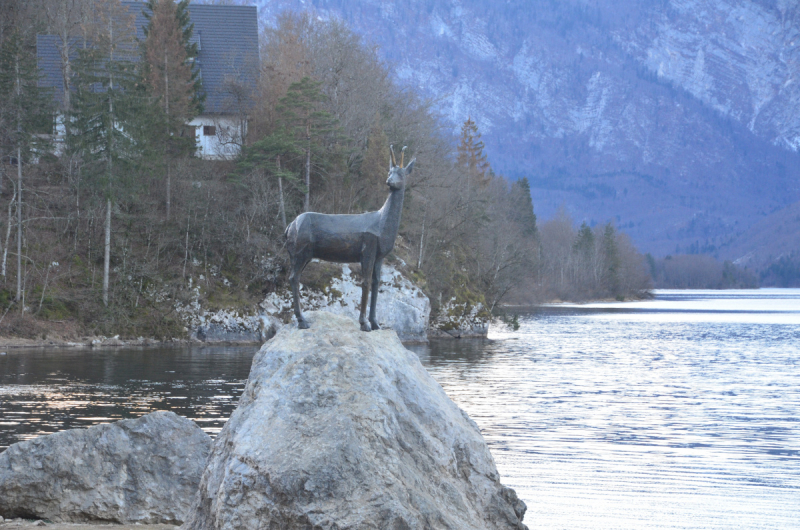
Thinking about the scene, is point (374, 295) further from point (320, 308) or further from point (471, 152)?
point (471, 152)

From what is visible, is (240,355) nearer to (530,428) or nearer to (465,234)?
(530,428)

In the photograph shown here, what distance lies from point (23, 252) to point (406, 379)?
153ft

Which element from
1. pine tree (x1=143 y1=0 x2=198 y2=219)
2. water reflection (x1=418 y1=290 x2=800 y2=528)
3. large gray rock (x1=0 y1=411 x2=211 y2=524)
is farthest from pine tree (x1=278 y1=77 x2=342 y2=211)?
large gray rock (x1=0 y1=411 x2=211 y2=524)

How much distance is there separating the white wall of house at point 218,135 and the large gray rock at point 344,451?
54.1m

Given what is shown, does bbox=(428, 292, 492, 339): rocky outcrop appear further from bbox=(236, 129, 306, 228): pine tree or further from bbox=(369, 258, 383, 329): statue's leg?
bbox=(369, 258, 383, 329): statue's leg

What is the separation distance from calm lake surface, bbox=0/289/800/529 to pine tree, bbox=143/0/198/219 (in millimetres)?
16957

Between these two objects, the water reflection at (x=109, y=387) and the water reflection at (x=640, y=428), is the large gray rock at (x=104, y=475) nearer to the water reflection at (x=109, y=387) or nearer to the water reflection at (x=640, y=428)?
the water reflection at (x=640, y=428)

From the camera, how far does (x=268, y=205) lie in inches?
2135

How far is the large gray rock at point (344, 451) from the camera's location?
8312 mm

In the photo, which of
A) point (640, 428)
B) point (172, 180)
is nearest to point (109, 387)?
point (640, 428)

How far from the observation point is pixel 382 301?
173ft

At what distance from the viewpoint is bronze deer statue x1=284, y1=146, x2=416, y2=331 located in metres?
11.2

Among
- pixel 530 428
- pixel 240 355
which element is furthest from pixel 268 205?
pixel 530 428

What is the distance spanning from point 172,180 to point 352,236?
48.2 meters
